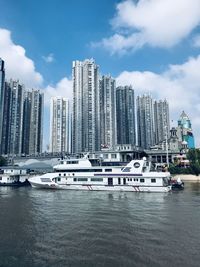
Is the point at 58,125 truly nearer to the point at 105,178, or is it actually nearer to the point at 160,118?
the point at 160,118

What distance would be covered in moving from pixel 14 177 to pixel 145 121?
89481 mm

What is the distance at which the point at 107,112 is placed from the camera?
112m

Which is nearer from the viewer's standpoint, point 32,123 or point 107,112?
point 107,112

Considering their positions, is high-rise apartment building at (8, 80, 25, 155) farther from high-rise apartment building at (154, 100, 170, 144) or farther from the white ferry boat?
high-rise apartment building at (154, 100, 170, 144)

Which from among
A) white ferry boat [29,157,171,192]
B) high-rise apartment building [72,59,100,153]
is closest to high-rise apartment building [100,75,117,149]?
A: high-rise apartment building [72,59,100,153]

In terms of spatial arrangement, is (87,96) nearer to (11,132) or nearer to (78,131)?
(78,131)

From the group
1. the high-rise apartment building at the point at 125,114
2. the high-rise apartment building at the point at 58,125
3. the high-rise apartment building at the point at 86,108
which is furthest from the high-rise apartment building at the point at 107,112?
the high-rise apartment building at the point at 58,125

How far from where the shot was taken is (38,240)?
15.1m

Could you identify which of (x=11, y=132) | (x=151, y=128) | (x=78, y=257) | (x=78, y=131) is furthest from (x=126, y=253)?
(x=151, y=128)

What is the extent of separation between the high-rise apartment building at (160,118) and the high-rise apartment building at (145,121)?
6062 millimetres

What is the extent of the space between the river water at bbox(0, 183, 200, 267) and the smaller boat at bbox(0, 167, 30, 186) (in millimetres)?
35936

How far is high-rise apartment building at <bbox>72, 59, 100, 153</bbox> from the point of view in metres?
104

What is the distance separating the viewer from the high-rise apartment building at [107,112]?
11106 centimetres

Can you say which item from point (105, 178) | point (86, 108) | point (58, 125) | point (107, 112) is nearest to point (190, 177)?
point (105, 178)
